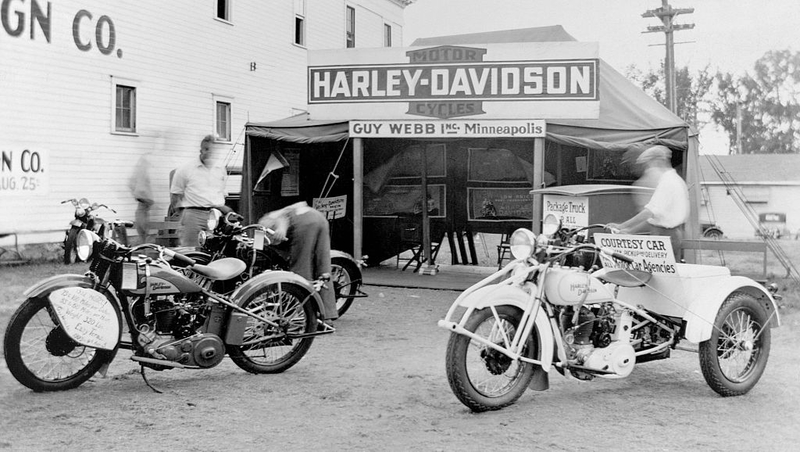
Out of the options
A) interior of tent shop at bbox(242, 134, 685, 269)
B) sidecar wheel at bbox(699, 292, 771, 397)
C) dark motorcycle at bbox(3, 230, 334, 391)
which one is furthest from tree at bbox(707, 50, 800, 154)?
dark motorcycle at bbox(3, 230, 334, 391)

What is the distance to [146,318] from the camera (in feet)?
17.9

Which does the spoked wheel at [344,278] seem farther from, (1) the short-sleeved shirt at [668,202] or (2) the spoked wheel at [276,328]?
(1) the short-sleeved shirt at [668,202]

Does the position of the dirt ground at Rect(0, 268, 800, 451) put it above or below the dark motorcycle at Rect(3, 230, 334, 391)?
below

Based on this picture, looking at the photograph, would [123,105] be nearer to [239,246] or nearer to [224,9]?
[224,9]

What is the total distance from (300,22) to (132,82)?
5.96 meters

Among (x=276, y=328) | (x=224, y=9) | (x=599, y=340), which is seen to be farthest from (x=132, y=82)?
(x=599, y=340)

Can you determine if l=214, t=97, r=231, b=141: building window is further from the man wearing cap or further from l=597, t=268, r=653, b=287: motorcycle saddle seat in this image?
l=597, t=268, r=653, b=287: motorcycle saddle seat

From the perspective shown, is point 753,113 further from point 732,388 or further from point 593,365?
point 593,365

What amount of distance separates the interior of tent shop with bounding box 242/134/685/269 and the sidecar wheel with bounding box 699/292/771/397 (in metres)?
7.14

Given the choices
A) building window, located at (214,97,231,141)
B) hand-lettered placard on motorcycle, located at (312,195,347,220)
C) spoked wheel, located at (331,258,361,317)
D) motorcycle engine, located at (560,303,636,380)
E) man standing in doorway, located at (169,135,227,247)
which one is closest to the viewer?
motorcycle engine, located at (560,303,636,380)

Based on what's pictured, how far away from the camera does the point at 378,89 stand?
12047 mm

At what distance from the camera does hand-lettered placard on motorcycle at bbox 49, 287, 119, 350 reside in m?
5.10

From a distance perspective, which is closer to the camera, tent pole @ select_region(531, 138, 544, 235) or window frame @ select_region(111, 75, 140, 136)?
tent pole @ select_region(531, 138, 544, 235)

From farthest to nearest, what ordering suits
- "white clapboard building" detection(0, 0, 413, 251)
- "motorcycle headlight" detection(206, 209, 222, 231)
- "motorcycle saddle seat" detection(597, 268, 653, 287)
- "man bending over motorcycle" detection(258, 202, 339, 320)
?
"white clapboard building" detection(0, 0, 413, 251) → "man bending over motorcycle" detection(258, 202, 339, 320) → "motorcycle headlight" detection(206, 209, 222, 231) → "motorcycle saddle seat" detection(597, 268, 653, 287)
